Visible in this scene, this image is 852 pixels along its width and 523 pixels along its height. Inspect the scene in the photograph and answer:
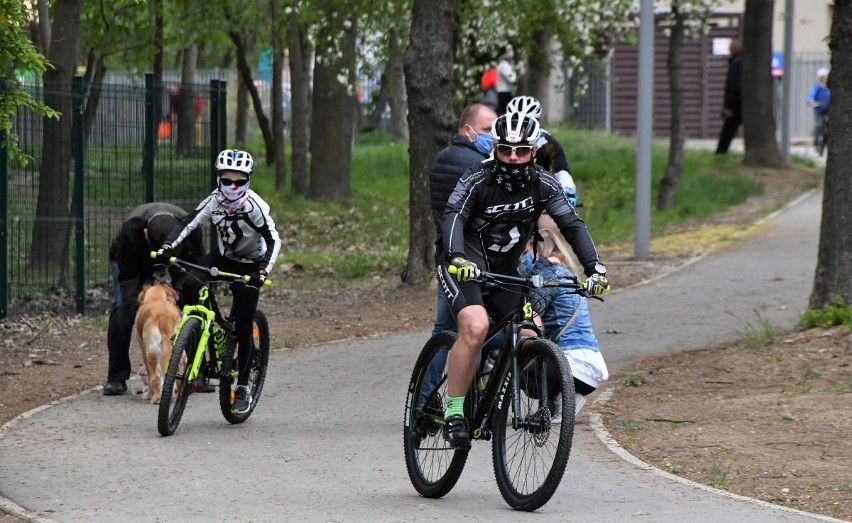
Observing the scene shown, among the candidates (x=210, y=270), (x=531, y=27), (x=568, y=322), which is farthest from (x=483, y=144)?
(x=531, y=27)

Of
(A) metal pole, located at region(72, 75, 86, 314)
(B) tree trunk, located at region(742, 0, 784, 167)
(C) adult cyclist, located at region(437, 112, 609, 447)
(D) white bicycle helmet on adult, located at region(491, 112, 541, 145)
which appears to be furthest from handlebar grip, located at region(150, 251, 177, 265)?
(B) tree trunk, located at region(742, 0, 784, 167)

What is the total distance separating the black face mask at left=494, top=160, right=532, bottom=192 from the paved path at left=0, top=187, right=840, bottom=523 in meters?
1.49

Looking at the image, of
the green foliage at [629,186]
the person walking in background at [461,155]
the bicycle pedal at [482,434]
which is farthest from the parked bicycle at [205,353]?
the green foliage at [629,186]

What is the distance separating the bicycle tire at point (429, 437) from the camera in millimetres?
7574

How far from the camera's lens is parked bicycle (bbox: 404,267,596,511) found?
6.97 metres

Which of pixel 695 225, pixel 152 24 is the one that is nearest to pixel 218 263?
pixel 695 225

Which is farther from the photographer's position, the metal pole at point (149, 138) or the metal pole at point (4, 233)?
the metal pole at point (149, 138)

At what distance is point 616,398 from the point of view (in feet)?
35.1

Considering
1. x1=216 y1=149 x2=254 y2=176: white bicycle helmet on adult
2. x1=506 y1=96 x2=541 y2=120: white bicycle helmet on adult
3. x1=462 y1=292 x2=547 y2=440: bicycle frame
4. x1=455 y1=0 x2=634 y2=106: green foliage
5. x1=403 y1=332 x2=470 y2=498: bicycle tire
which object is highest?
x1=455 y1=0 x2=634 y2=106: green foliage

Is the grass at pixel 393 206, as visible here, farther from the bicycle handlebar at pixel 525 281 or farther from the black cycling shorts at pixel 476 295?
the bicycle handlebar at pixel 525 281

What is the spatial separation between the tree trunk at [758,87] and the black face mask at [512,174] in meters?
19.3

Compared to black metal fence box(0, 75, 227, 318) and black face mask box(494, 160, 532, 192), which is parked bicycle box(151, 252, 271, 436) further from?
black metal fence box(0, 75, 227, 318)

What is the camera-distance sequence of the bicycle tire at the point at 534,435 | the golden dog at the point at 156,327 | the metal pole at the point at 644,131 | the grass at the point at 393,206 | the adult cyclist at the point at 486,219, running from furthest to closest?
the grass at the point at 393,206, the metal pole at the point at 644,131, the golden dog at the point at 156,327, the adult cyclist at the point at 486,219, the bicycle tire at the point at 534,435

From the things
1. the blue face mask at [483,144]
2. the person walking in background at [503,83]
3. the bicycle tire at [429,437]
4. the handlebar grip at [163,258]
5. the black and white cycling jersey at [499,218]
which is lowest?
the bicycle tire at [429,437]
